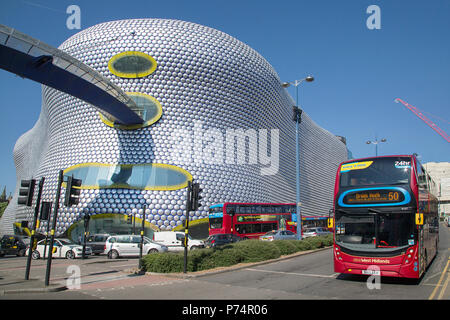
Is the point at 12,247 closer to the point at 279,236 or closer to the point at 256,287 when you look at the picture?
the point at 279,236

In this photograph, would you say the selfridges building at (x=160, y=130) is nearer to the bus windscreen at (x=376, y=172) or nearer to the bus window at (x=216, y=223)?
the bus window at (x=216, y=223)

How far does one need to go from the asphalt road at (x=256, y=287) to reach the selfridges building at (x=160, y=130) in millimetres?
23968

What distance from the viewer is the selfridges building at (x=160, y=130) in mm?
36562

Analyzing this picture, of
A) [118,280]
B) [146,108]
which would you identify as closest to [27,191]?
[118,280]

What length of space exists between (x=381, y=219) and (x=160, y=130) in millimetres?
32399

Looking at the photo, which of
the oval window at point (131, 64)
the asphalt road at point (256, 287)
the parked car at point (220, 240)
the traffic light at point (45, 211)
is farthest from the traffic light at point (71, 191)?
the oval window at point (131, 64)

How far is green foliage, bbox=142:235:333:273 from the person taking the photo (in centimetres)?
1302

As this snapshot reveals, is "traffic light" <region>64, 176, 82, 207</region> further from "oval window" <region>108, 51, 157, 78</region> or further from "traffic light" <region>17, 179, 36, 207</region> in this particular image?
"oval window" <region>108, 51, 157, 78</region>

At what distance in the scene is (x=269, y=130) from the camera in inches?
1988

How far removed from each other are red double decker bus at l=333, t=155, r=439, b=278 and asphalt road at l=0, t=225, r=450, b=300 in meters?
0.70

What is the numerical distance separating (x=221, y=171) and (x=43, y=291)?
3102cm
